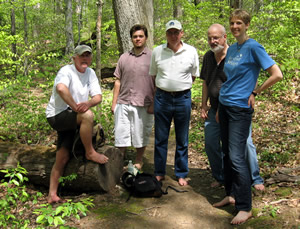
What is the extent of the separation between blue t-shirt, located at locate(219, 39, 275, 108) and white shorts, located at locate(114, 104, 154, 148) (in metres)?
1.70

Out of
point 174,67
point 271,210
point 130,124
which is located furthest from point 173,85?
point 271,210

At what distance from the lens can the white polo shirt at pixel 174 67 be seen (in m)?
3.88

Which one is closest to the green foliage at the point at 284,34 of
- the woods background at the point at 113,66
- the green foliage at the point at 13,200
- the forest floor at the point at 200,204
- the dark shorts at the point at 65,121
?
the woods background at the point at 113,66

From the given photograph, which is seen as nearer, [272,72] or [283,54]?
[272,72]

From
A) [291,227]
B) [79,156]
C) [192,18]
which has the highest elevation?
[192,18]

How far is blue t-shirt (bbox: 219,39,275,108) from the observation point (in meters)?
2.85

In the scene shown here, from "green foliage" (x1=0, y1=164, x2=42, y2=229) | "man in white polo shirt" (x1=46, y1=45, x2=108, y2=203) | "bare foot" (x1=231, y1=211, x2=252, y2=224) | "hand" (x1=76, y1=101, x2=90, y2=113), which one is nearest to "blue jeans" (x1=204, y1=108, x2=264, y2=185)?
"bare foot" (x1=231, y1=211, x2=252, y2=224)

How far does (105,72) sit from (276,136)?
8.06m

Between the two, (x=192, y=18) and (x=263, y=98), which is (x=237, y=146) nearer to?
(x=263, y=98)

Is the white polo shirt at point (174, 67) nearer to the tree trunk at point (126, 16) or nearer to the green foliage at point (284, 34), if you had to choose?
the tree trunk at point (126, 16)

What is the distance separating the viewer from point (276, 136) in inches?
230

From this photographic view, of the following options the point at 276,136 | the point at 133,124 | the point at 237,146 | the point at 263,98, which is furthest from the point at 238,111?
the point at 263,98

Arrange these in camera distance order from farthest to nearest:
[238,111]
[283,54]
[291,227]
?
[283,54] < [238,111] < [291,227]

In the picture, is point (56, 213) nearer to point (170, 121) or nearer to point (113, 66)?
point (170, 121)
